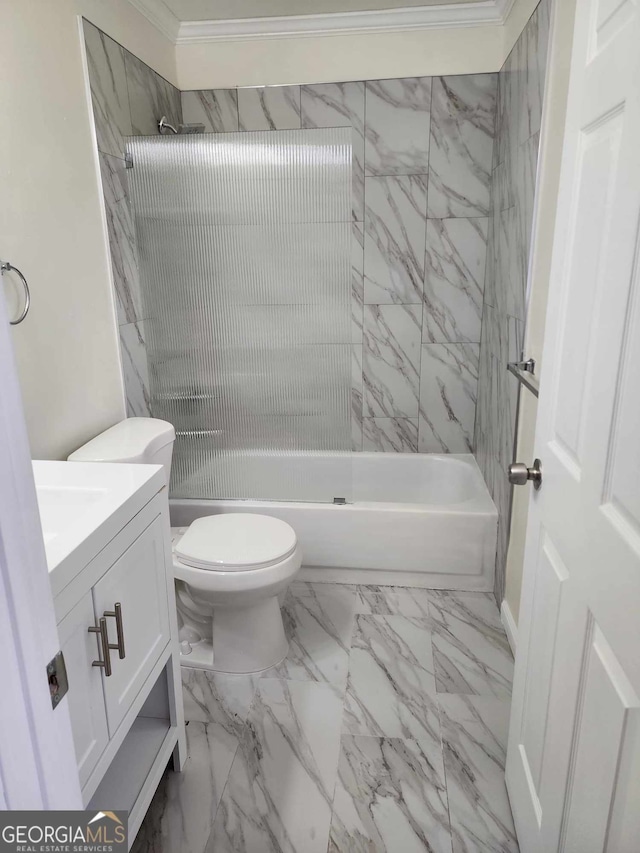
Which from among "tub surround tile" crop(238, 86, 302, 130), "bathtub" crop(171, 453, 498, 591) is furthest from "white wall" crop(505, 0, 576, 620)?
"tub surround tile" crop(238, 86, 302, 130)

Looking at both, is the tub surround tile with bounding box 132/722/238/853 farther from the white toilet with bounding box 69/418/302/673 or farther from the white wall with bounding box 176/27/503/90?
the white wall with bounding box 176/27/503/90

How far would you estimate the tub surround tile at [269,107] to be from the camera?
3.01 m

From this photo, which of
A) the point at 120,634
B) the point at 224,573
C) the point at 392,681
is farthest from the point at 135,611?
the point at 392,681

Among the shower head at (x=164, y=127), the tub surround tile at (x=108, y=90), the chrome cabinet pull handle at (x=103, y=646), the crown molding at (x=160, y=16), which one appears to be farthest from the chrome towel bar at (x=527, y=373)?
the crown molding at (x=160, y=16)

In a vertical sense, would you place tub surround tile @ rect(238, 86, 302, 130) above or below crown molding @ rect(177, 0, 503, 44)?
below

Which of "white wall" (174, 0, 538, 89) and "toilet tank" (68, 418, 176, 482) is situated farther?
"white wall" (174, 0, 538, 89)

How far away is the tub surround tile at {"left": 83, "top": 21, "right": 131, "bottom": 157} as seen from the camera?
2178 millimetres

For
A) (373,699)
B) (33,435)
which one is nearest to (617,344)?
(373,699)

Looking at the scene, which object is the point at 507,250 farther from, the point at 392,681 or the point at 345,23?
the point at 392,681

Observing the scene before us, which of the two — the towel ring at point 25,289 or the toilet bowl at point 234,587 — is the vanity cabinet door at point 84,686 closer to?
the toilet bowl at point 234,587

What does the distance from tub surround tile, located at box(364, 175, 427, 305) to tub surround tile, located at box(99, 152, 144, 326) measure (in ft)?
4.09

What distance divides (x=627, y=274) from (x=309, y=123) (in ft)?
8.57

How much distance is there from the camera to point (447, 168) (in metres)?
3.04

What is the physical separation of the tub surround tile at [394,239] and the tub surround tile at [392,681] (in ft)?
5.58
